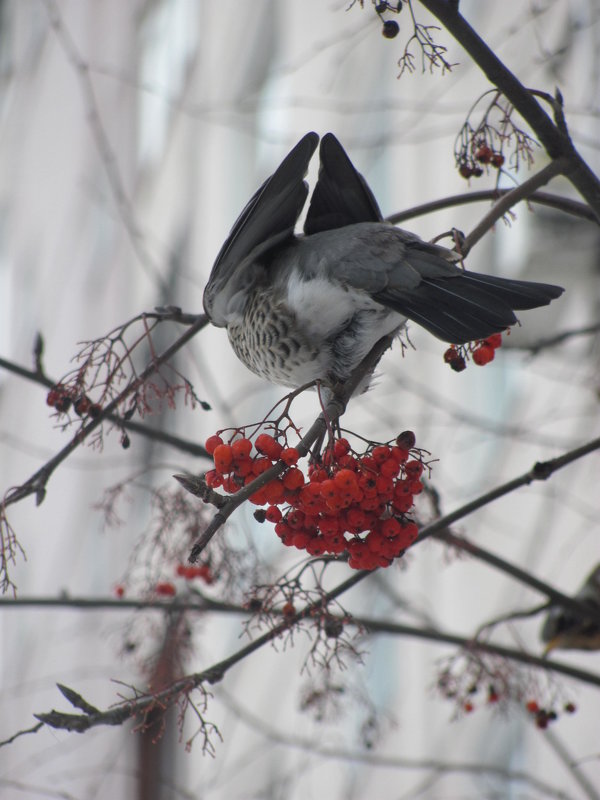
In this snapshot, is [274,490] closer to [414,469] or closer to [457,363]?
[414,469]

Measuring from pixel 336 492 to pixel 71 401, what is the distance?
1.46 ft

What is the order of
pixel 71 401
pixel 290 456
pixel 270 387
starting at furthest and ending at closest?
pixel 270 387 → pixel 71 401 → pixel 290 456

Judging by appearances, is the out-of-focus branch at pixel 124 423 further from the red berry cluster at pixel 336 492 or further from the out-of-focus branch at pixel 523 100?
the out-of-focus branch at pixel 523 100

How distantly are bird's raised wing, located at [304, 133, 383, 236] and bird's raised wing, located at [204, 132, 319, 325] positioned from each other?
0.10m

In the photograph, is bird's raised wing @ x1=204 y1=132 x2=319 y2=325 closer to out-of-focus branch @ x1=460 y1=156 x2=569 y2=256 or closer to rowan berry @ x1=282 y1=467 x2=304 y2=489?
out-of-focus branch @ x1=460 y1=156 x2=569 y2=256

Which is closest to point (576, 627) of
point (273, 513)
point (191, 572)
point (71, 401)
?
point (191, 572)

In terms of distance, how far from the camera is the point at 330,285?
1.34m

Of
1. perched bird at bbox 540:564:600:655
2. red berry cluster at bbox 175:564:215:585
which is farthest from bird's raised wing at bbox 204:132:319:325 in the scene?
perched bird at bbox 540:564:600:655

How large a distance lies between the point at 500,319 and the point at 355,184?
448 millimetres

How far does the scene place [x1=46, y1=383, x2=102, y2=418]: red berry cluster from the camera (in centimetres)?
125

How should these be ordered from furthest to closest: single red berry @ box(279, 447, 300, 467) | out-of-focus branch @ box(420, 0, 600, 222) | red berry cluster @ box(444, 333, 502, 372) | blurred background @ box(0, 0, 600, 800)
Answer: blurred background @ box(0, 0, 600, 800) < red berry cluster @ box(444, 333, 502, 372) < out-of-focus branch @ box(420, 0, 600, 222) < single red berry @ box(279, 447, 300, 467)

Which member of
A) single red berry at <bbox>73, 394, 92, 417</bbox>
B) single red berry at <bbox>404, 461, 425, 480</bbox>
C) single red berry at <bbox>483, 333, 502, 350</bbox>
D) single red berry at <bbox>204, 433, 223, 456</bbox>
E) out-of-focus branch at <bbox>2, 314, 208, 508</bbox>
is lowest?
single red berry at <bbox>404, 461, 425, 480</bbox>

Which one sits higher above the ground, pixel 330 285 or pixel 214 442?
pixel 330 285

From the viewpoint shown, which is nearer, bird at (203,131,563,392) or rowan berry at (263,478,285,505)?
rowan berry at (263,478,285,505)
